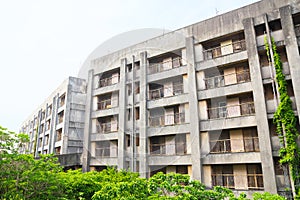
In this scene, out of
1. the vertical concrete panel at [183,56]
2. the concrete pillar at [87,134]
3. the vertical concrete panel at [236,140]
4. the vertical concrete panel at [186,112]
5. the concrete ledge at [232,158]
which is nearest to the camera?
the concrete ledge at [232,158]

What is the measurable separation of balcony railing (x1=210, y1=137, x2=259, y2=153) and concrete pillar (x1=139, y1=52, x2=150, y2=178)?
5591 mm

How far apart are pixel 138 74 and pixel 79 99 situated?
434 inches

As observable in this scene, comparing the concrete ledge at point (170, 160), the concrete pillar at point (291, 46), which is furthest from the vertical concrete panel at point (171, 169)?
the concrete pillar at point (291, 46)

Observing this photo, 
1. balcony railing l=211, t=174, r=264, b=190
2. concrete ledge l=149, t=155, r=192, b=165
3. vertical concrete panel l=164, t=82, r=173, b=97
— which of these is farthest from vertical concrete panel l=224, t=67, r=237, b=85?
balcony railing l=211, t=174, r=264, b=190

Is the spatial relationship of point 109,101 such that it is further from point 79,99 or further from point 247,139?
point 247,139

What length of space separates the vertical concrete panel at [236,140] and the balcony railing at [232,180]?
1.76m

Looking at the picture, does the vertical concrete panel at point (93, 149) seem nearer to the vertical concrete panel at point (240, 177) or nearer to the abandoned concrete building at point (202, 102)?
the abandoned concrete building at point (202, 102)

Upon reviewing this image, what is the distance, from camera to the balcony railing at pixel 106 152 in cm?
2179

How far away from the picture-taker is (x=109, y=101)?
80.4 feet

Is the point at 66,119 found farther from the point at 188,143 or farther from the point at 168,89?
the point at 188,143

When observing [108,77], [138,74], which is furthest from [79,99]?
[138,74]

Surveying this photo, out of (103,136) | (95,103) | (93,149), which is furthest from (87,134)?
(95,103)

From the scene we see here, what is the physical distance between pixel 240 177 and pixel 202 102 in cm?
587

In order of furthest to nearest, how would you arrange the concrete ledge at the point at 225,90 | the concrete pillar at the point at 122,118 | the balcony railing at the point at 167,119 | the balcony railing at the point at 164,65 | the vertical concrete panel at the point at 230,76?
the concrete pillar at the point at 122,118 < the balcony railing at the point at 164,65 < the balcony railing at the point at 167,119 < the vertical concrete panel at the point at 230,76 < the concrete ledge at the point at 225,90
